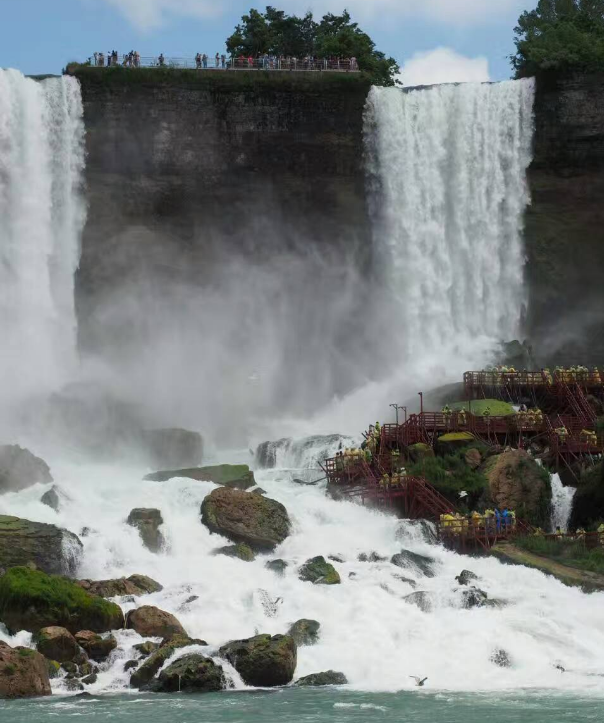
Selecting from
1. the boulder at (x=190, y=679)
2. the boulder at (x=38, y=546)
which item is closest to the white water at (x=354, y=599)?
the boulder at (x=38, y=546)

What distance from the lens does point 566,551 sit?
3491 cm

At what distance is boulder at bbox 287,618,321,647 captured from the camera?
2802 centimetres

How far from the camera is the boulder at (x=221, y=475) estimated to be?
4112cm

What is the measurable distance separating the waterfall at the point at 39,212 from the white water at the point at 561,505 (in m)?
25.5

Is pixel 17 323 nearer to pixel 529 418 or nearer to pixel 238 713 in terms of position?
pixel 529 418

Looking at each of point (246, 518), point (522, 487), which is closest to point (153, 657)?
point (246, 518)

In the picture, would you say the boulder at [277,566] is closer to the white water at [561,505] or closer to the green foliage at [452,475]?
the green foliage at [452,475]

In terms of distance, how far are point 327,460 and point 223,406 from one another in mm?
12769

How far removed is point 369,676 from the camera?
86.1ft

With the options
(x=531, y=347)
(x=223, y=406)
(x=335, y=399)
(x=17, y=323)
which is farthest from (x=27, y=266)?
(x=531, y=347)

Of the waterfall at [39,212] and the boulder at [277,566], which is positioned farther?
the waterfall at [39,212]

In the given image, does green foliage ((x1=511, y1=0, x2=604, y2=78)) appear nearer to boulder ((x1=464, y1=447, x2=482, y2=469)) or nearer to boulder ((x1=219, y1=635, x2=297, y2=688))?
boulder ((x1=464, y1=447, x2=482, y2=469))

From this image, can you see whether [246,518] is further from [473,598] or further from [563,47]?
[563,47]

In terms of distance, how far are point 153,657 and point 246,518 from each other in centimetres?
1109
